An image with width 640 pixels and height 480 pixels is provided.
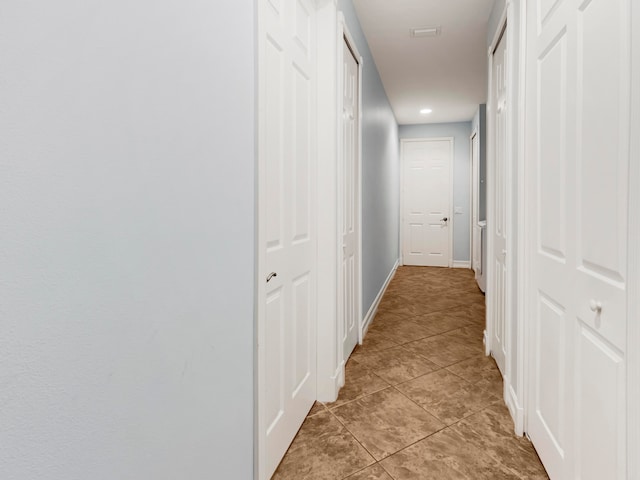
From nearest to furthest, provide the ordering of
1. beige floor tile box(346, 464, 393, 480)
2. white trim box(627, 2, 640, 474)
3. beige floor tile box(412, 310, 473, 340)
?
white trim box(627, 2, 640, 474)
beige floor tile box(346, 464, 393, 480)
beige floor tile box(412, 310, 473, 340)

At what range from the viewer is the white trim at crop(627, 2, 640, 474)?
912 mm

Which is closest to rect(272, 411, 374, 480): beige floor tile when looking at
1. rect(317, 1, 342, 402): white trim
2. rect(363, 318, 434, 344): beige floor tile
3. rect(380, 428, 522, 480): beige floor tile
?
rect(380, 428, 522, 480): beige floor tile

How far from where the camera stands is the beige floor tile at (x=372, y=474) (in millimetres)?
1604

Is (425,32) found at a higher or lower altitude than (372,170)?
higher

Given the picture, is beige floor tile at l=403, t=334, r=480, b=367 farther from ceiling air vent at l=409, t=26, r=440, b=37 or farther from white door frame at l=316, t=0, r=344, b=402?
ceiling air vent at l=409, t=26, r=440, b=37

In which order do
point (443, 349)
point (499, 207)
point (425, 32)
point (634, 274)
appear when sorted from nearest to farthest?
point (634, 274) → point (499, 207) → point (443, 349) → point (425, 32)

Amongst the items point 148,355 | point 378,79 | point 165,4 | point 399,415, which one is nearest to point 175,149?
point 165,4

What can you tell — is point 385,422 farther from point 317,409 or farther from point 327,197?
point 327,197

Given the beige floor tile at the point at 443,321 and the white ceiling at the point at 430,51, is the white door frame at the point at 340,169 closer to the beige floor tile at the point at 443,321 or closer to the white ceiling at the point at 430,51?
the white ceiling at the point at 430,51

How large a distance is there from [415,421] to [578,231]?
1.31 m

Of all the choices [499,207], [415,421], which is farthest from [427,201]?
[415,421]

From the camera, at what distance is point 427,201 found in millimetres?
7324

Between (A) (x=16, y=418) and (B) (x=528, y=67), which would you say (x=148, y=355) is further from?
(B) (x=528, y=67)

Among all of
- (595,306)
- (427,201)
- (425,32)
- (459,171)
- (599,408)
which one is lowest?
(599,408)
